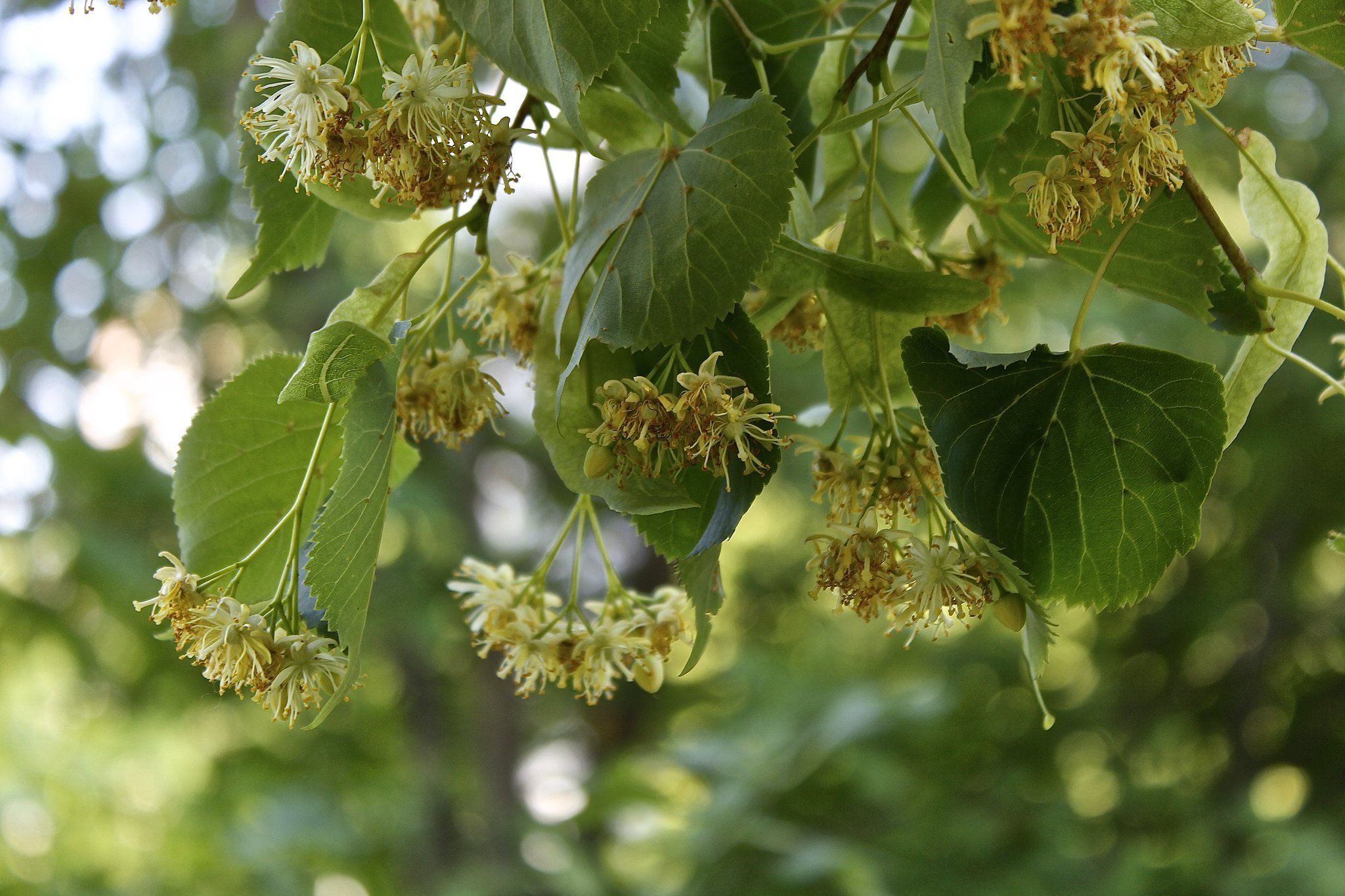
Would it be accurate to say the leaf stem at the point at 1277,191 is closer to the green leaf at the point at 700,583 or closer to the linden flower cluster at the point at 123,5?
the green leaf at the point at 700,583

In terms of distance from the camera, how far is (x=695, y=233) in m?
0.43

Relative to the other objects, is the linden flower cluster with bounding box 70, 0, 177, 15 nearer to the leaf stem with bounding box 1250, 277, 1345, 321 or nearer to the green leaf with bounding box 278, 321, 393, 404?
the green leaf with bounding box 278, 321, 393, 404

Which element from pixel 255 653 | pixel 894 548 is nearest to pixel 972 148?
pixel 894 548

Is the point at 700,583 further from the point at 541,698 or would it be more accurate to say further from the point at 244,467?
the point at 541,698

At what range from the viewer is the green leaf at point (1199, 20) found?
388mm

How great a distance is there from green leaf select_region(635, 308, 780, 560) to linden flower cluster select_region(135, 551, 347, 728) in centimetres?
16

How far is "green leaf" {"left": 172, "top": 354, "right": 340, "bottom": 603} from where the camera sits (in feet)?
1.89

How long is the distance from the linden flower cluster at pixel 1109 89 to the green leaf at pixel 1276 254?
71 millimetres

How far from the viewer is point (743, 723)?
107 inches

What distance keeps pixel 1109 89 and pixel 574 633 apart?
404 millimetres

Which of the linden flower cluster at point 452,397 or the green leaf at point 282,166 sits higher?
the green leaf at point 282,166

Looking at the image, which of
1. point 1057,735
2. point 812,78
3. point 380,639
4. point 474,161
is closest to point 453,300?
point 474,161

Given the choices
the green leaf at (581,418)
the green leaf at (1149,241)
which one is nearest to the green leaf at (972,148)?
the green leaf at (1149,241)

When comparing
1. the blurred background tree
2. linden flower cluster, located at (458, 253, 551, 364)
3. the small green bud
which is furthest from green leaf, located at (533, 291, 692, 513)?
the blurred background tree
